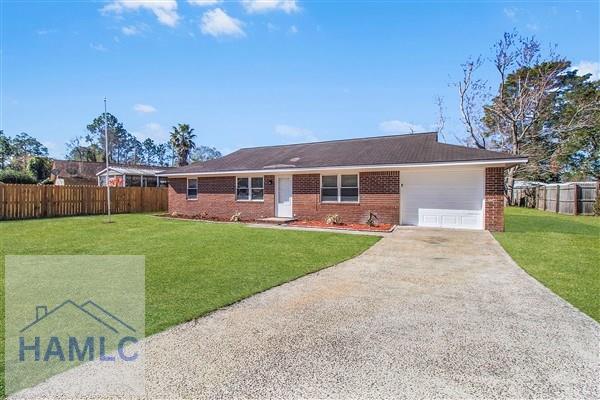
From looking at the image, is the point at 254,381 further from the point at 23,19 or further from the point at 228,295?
the point at 23,19

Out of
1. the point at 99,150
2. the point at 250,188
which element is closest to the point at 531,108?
the point at 250,188

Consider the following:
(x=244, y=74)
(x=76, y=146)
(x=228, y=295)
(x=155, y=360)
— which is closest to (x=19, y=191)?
(x=244, y=74)

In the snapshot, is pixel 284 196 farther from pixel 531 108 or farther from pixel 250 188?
pixel 531 108

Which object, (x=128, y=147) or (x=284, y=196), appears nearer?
(x=284, y=196)

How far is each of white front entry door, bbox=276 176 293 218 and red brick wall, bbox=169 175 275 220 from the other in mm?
298

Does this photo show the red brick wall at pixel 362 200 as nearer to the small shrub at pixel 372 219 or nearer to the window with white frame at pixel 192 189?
the small shrub at pixel 372 219

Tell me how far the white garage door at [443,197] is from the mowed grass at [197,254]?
3.95 m

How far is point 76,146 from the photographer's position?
65.9 meters

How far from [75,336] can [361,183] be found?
12.1 metres

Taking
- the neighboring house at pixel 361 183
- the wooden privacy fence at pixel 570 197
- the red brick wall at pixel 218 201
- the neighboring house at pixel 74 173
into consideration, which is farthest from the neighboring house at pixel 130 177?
the wooden privacy fence at pixel 570 197

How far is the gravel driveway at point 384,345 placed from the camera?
259cm

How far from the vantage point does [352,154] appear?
15828 millimetres

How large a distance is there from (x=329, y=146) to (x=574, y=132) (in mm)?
25239

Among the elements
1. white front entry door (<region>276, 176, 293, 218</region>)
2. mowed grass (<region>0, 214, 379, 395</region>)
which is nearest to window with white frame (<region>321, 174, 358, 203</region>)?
white front entry door (<region>276, 176, 293, 218</region>)
